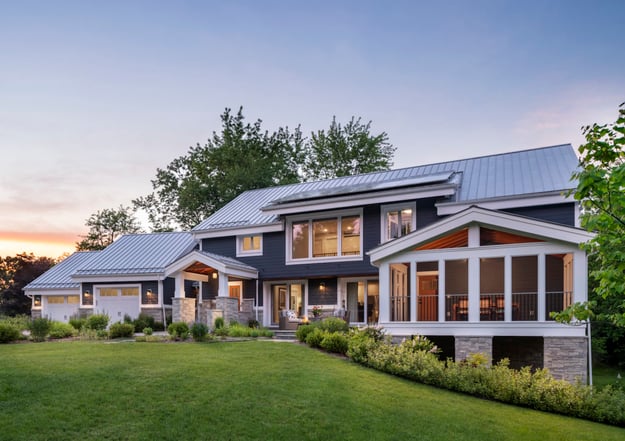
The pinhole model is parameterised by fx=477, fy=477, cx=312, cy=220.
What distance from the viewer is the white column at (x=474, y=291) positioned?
45.2ft

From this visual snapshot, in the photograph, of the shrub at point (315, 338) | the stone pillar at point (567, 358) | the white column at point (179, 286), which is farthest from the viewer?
the white column at point (179, 286)

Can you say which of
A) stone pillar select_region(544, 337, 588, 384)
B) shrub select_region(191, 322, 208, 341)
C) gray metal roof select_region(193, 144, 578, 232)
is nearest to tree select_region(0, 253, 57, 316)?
gray metal roof select_region(193, 144, 578, 232)

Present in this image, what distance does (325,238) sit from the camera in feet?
66.5

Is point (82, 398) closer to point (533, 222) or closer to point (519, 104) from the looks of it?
point (533, 222)

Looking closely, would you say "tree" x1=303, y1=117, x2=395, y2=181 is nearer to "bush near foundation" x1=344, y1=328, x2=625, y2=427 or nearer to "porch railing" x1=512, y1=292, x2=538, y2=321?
"porch railing" x1=512, y1=292, x2=538, y2=321

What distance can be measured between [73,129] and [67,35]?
5.31 meters

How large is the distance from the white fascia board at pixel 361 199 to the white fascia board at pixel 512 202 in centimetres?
51

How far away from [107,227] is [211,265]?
32093 mm

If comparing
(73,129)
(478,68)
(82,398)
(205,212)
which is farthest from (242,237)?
(205,212)

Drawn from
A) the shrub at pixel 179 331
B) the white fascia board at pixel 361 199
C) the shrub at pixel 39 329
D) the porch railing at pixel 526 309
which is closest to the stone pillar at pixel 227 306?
the shrub at pixel 179 331

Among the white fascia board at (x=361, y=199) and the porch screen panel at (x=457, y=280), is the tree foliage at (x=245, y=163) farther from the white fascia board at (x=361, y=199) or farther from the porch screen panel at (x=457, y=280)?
the porch screen panel at (x=457, y=280)

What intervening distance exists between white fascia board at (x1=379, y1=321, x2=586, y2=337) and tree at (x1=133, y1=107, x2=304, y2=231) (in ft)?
78.2

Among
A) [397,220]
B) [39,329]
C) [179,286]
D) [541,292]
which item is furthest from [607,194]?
[179,286]

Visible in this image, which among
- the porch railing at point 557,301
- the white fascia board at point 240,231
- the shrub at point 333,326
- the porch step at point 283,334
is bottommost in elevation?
the porch step at point 283,334
